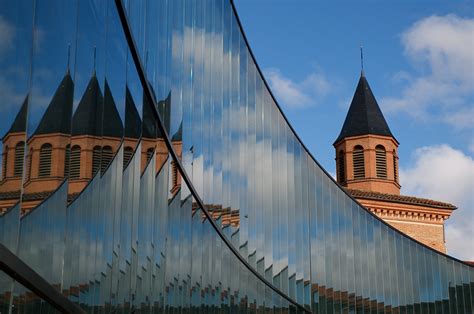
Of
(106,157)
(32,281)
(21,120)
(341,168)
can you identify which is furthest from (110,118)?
(341,168)

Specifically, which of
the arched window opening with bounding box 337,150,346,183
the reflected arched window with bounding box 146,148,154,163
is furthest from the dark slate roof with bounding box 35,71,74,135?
the arched window opening with bounding box 337,150,346,183

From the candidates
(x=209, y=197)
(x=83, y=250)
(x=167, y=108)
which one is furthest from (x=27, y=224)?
(x=209, y=197)

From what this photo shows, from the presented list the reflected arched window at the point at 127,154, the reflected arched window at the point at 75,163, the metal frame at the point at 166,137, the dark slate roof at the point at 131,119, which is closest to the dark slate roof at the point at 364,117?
the metal frame at the point at 166,137

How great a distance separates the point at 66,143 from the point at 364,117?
43154 millimetres

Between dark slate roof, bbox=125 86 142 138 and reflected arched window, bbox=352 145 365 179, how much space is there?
37502 millimetres

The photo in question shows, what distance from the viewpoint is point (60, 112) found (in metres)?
5.98

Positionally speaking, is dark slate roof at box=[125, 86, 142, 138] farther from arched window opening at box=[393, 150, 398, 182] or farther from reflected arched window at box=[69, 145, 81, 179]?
arched window opening at box=[393, 150, 398, 182]

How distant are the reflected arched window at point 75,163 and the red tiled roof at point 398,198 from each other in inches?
1432

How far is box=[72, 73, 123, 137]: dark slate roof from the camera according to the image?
6.66m

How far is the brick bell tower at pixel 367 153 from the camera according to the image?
4566 centimetres

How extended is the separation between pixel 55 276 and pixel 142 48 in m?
4.22

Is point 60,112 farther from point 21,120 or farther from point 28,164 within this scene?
point 21,120

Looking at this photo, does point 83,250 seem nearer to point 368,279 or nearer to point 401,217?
point 368,279

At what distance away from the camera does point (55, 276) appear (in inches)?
235
